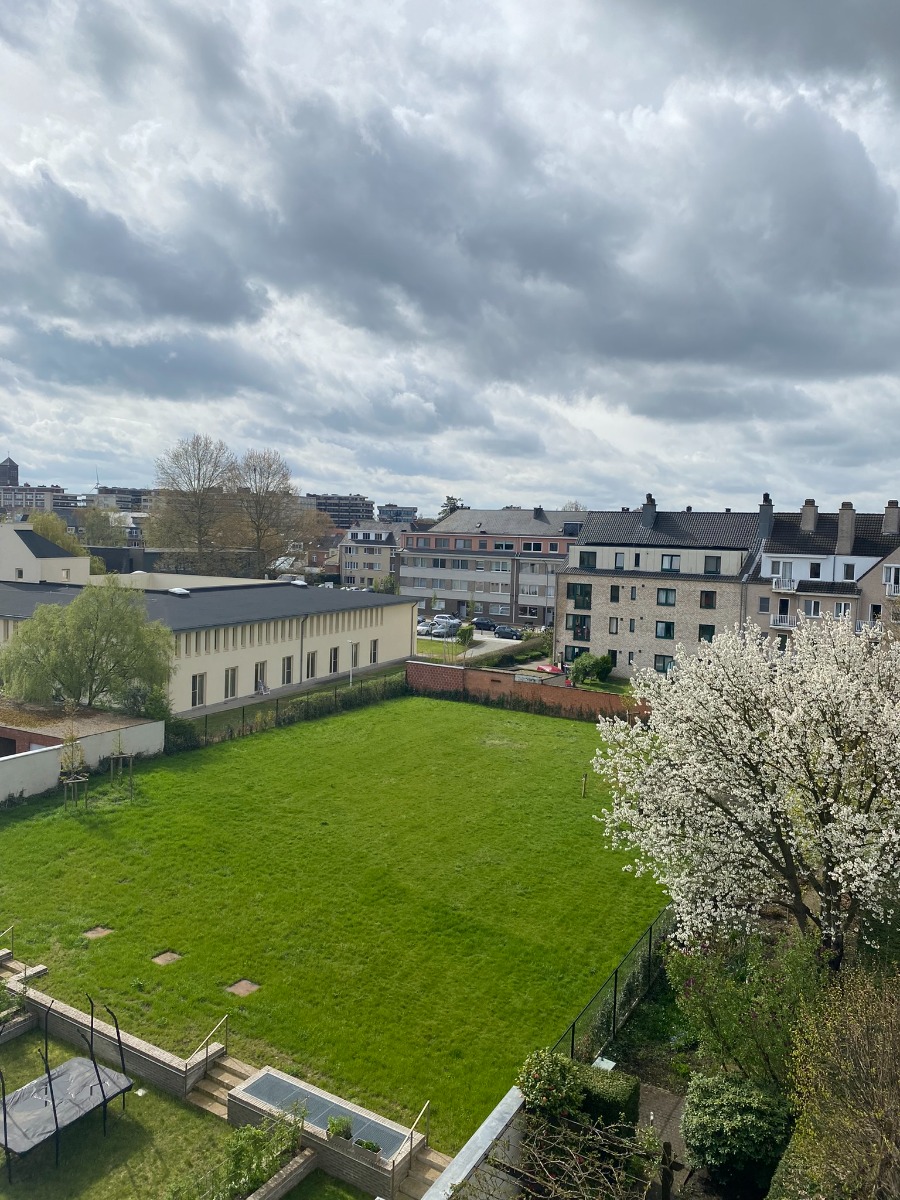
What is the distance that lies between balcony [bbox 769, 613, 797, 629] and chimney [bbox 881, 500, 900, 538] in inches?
279

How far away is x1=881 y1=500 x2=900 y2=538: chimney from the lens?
45.7 metres

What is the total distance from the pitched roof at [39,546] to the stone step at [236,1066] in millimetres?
53961

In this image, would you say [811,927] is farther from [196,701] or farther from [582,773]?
[196,701]

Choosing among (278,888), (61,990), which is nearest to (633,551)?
(278,888)

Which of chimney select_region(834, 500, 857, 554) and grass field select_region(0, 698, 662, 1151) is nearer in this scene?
grass field select_region(0, 698, 662, 1151)

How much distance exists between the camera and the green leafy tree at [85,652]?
31.6 metres

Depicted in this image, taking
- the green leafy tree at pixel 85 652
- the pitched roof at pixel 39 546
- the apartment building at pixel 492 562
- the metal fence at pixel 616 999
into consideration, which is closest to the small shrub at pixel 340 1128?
the metal fence at pixel 616 999

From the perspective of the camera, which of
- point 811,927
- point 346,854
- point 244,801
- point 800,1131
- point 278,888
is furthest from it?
point 244,801

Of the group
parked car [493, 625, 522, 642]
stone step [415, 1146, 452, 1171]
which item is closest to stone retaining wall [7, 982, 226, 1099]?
stone step [415, 1146, 452, 1171]

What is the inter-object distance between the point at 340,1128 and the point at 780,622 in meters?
40.7

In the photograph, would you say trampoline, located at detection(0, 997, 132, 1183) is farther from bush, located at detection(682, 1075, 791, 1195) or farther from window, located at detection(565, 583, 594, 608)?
window, located at detection(565, 583, 594, 608)

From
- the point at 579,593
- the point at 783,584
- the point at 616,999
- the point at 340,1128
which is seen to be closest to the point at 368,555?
the point at 579,593

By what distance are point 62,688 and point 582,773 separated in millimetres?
20878

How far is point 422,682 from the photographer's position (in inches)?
1817
